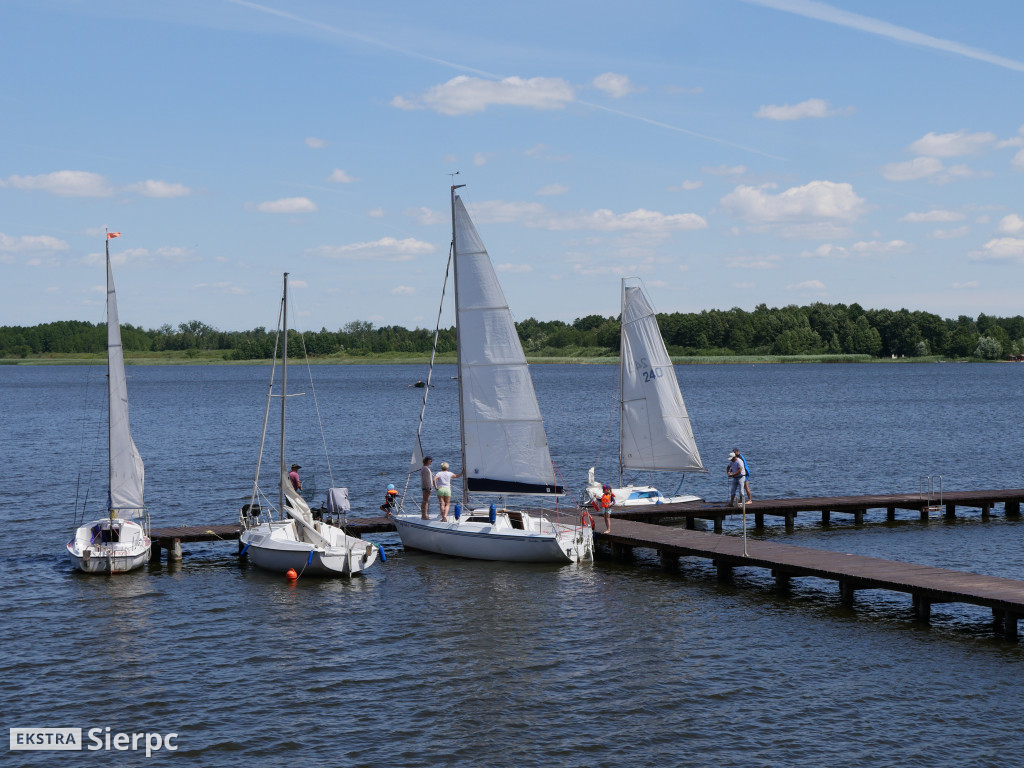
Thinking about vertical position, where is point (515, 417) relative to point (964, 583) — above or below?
above

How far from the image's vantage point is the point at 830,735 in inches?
693

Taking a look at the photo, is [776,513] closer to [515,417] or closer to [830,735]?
[515,417]

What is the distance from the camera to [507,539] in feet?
98.2

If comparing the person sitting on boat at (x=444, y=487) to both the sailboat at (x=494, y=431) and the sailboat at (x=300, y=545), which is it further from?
the sailboat at (x=300, y=545)

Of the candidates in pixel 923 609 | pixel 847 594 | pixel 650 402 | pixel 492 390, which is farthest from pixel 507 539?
pixel 923 609

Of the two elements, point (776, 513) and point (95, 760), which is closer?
point (95, 760)

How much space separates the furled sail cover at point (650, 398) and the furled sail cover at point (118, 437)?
1695cm

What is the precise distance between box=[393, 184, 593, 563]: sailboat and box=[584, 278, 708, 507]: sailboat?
Result: 7.45 metres

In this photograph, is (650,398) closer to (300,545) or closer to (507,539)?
(507,539)

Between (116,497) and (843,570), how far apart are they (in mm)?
20114

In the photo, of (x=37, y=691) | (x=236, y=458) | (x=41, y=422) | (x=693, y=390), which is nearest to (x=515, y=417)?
(x=37, y=691)

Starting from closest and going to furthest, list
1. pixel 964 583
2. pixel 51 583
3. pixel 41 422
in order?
pixel 964 583, pixel 51 583, pixel 41 422

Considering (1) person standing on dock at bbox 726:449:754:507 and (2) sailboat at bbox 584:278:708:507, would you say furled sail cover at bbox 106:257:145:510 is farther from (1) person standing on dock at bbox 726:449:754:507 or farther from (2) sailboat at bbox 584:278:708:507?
(1) person standing on dock at bbox 726:449:754:507

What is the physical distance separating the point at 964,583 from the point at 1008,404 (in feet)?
323
